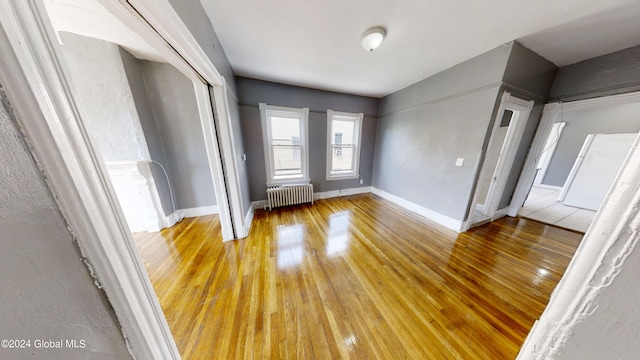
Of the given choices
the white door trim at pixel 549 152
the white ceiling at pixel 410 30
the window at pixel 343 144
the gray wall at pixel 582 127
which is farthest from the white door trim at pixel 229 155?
the white door trim at pixel 549 152

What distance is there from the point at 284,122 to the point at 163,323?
2.97 meters

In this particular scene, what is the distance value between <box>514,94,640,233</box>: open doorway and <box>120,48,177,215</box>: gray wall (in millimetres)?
5799

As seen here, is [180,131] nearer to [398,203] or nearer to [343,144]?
[343,144]

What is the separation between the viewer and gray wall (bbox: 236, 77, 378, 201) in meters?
2.86

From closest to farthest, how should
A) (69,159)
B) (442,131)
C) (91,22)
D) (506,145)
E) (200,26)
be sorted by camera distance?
(69,159) → (200,26) → (91,22) → (506,145) → (442,131)

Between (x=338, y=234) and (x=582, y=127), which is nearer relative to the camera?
(x=338, y=234)

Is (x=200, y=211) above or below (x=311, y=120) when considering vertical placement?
below

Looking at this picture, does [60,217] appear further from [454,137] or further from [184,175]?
[454,137]

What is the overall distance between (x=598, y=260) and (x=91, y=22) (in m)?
3.40

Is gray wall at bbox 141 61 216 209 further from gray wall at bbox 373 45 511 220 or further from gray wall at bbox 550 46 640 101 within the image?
gray wall at bbox 550 46 640 101

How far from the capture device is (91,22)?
5.16 ft

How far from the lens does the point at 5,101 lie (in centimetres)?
33

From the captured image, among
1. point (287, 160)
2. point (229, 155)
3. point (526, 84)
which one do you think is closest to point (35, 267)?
point (229, 155)

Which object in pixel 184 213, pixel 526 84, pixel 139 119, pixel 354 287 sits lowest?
pixel 354 287
